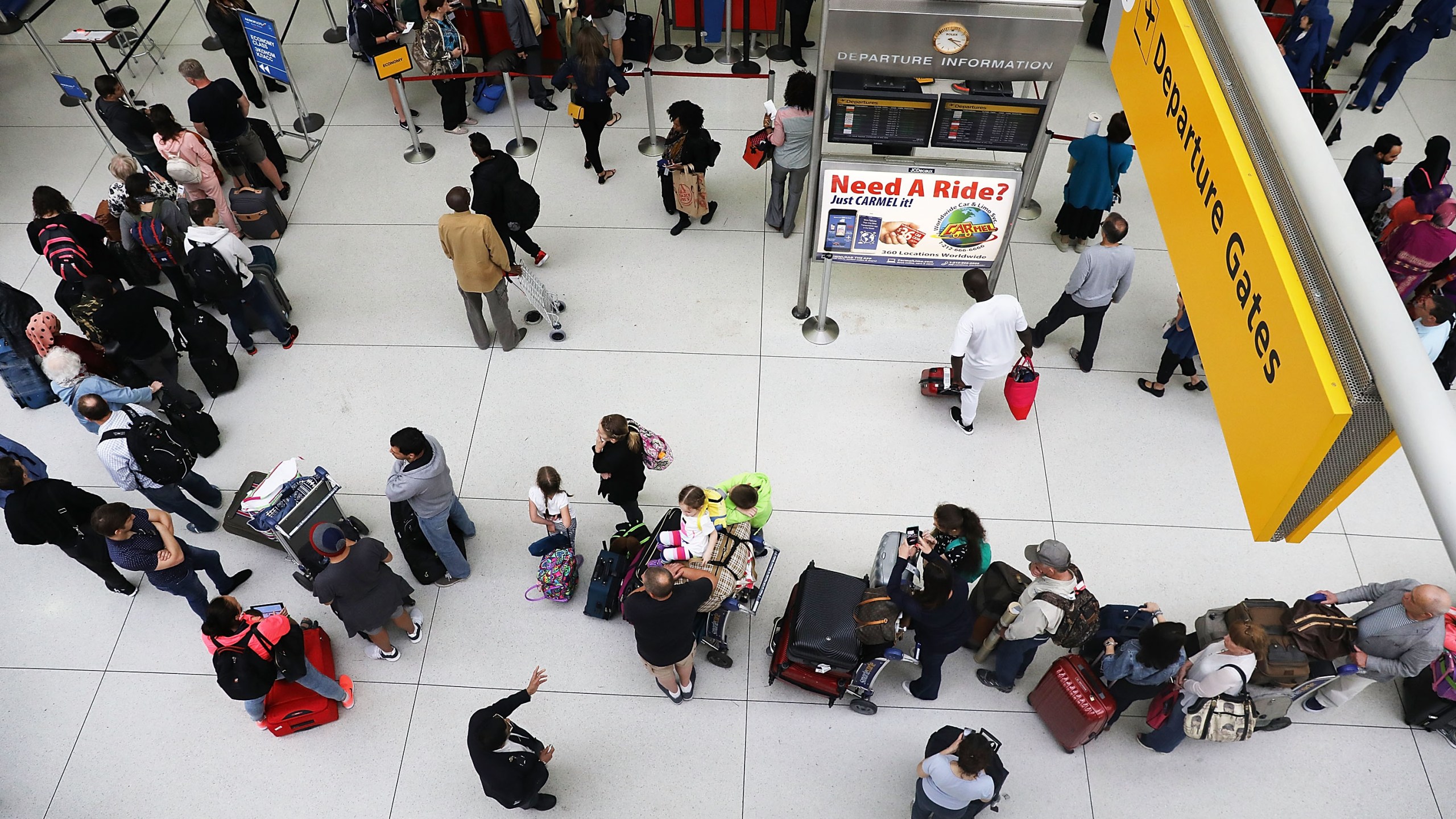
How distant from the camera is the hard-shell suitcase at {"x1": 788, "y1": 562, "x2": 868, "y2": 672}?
5.41 metres

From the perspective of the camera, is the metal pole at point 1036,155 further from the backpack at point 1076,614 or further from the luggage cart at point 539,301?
the luggage cart at point 539,301

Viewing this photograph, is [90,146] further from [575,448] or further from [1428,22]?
[1428,22]

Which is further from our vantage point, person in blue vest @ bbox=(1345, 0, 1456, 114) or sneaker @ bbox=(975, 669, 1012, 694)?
person in blue vest @ bbox=(1345, 0, 1456, 114)

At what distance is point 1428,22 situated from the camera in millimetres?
9461

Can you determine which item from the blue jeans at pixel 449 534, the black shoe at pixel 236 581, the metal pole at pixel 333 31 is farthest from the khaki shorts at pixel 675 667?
the metal pole at pixel 333 31

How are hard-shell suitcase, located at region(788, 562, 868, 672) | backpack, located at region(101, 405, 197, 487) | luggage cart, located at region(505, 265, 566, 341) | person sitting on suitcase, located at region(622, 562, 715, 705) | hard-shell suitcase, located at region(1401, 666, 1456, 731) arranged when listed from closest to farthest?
person sitting on suitcase, located at region(622, 562, 715, 705)
hard-shell suitcase, located at region(788, 562, 868, 672)
hard-shell suitcase, located at region(1401, 666, 1456, 731)
backpack, located at region(101, 405, 197, 487)
luggage cart, located at region(505, 265, 566, 341)

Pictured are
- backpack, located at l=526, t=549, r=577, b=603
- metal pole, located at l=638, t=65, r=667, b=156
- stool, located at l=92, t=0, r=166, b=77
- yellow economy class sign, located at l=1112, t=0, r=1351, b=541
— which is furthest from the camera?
stool, located at l=92, t=0, r=166, b=77

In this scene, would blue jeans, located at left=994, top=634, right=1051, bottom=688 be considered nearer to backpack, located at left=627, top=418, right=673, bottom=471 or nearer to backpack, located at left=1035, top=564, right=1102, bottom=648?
backpack, located at left=1035, top=564, right=1102, bottom=648

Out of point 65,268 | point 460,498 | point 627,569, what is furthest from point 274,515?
point 65,268

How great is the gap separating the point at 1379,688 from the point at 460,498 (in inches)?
266

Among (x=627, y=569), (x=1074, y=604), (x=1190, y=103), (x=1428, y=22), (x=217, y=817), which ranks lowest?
(x=217, y=817)

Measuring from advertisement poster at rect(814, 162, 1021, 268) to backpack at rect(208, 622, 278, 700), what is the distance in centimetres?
512

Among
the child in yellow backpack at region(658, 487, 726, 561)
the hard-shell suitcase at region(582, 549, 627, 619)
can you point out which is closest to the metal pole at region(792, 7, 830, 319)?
the child in yellow backpack at region(658, 487, 726, 561)

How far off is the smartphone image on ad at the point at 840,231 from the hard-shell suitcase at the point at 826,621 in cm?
301
